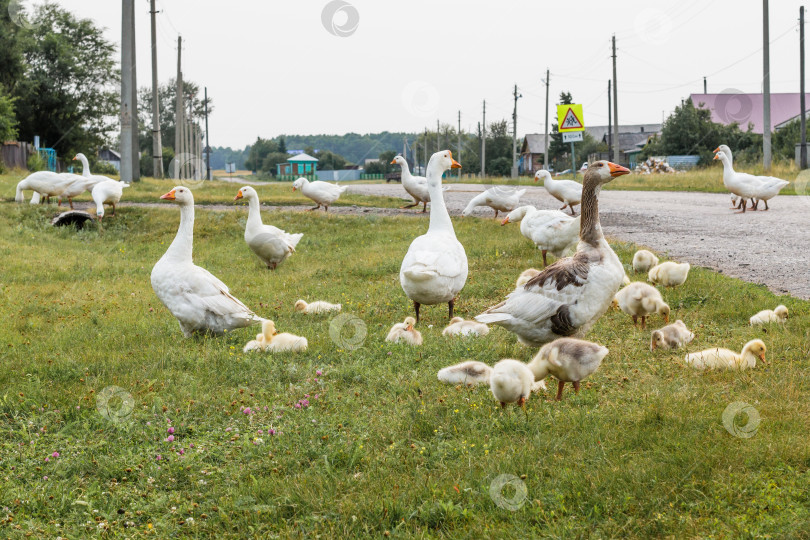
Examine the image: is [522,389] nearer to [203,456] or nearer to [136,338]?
[203,456]

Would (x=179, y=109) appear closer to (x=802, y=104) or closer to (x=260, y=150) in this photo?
(x=802, y=104)

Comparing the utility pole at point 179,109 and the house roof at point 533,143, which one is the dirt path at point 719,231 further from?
the house roof at point 533,143

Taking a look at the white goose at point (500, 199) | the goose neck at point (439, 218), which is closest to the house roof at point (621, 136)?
the white goose at point (500, 199)

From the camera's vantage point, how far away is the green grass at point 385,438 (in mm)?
3762

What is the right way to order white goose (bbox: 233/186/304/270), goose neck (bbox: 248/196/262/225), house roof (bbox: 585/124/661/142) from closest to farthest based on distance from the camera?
white goose (bbox: 233/186/304/270) < goose neck (bbox: 248/196/262/225) < house roof (bbox: 585/124/661/142)

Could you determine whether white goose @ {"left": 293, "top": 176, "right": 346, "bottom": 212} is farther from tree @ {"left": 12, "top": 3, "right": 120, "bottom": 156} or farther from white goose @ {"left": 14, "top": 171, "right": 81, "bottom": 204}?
tree @ {"left": 12, "top": 3, "right": 120, "bottom": 156}

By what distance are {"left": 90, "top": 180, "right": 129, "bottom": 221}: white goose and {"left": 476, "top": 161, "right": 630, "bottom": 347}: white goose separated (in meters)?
Answer: 14.2

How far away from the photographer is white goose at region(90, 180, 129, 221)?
17.5m

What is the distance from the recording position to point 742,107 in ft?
232

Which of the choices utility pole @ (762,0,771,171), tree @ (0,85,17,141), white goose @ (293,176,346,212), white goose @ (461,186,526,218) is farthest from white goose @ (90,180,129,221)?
utility pole @ (762,0,771,171)

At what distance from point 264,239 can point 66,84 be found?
4497 cm

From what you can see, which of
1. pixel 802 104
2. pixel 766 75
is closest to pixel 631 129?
pixel 802 104

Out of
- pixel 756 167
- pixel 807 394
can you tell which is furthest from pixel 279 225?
pixel 756 167

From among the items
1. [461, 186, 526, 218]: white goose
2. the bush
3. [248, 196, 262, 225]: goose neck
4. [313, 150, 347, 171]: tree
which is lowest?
[248, 196, 262, 225]: goose neck
